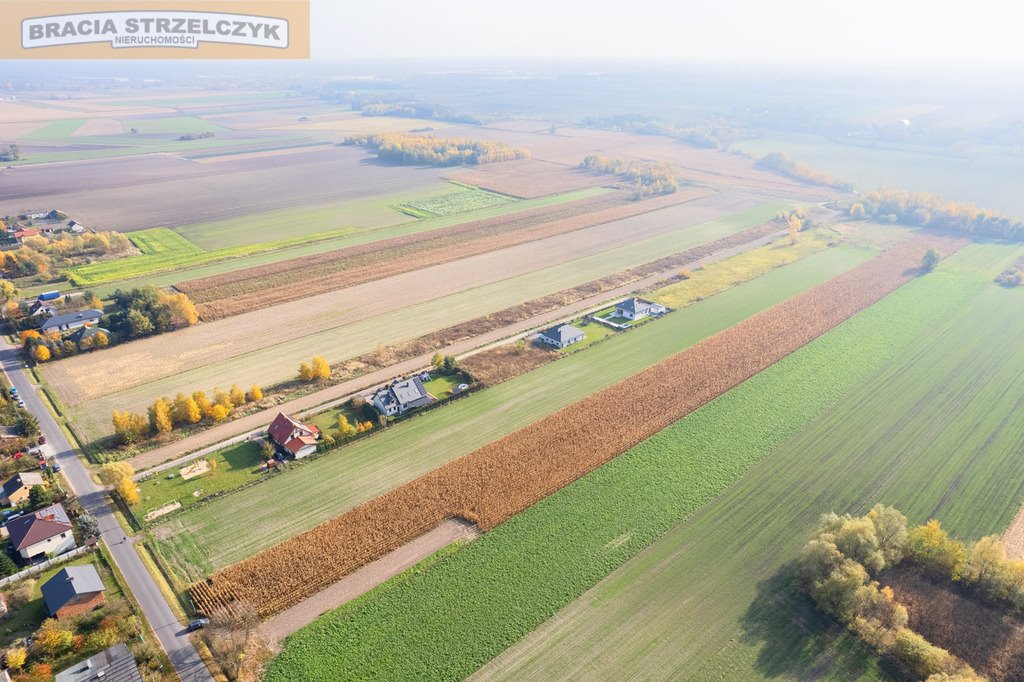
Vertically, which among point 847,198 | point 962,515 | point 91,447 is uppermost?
point 847,198

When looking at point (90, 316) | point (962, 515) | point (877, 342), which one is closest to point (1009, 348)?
point (877, 342)

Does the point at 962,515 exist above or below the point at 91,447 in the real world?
above

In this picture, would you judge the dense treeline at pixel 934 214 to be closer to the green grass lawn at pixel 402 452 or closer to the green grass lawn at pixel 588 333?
the green grass lawn at pixel 402 452

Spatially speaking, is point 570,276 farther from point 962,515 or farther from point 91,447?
point 91,447

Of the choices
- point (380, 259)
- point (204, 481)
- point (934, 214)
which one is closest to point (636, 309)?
point (380, 259)

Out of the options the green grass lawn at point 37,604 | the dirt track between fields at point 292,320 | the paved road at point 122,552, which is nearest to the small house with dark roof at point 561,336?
the dirt track between fields at point 292,320
